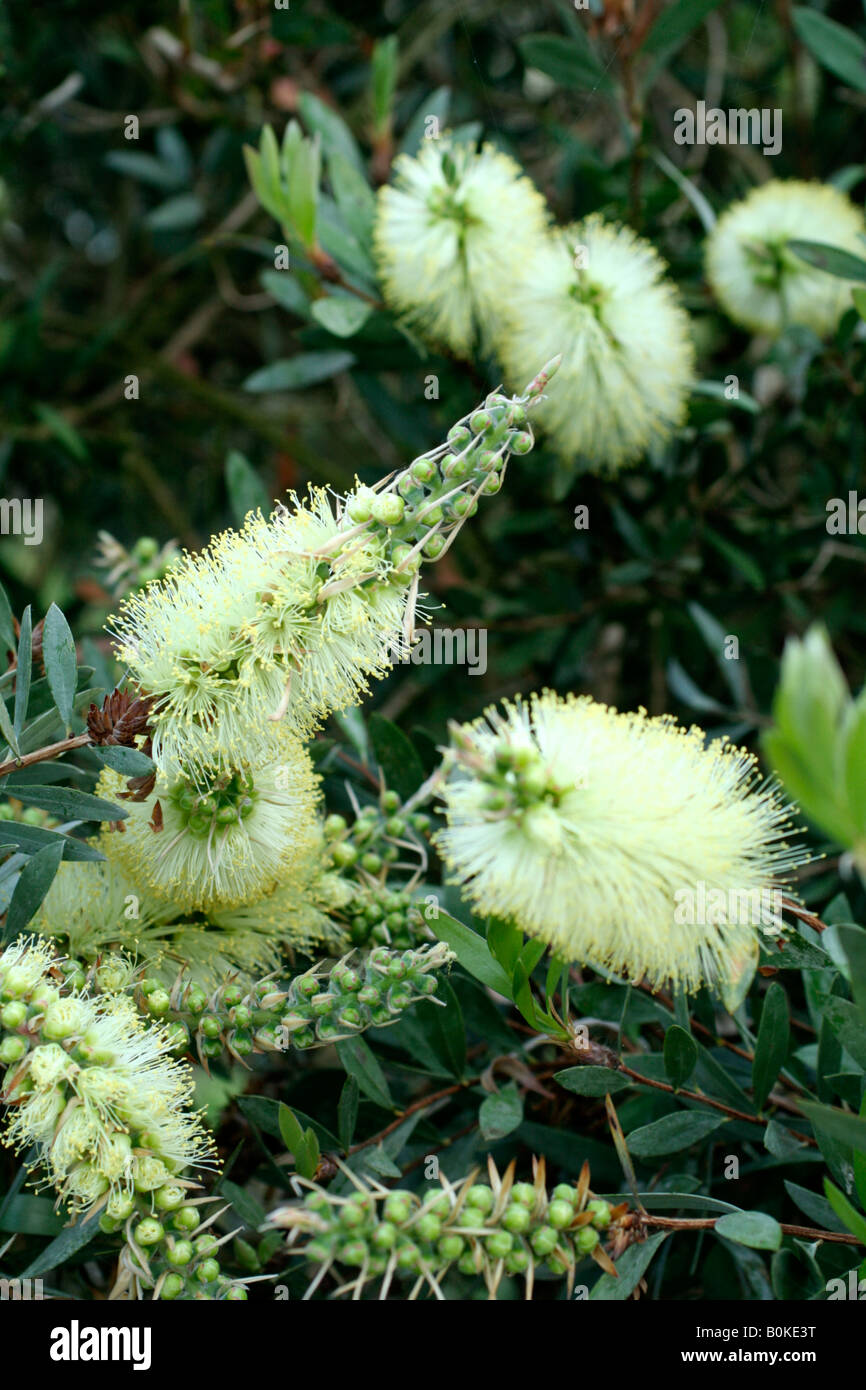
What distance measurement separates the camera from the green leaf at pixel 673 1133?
120 centimetres

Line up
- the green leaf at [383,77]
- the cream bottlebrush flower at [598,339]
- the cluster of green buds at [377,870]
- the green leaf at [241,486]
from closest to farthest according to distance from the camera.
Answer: the cluster of green buds at [377,870] → the cream bottlebrush flower at [598,339] → the green leaf at [241,486] → the green leaf at [383,77]

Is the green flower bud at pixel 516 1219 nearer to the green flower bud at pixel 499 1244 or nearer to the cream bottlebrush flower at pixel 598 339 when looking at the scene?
the green flower bud at pixel 499 1244

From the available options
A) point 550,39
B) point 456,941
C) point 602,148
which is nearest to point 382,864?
point 456,941

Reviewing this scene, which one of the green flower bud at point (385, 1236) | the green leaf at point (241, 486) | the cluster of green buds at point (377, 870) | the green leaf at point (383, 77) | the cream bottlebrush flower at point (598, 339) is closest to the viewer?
the green flower bud at point (385, 1236)

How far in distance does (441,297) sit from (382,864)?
87cm

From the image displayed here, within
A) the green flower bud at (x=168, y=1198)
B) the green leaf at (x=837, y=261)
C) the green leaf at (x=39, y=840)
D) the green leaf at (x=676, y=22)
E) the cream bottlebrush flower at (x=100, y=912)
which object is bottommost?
the green flower bud at (x=168, y=1198)

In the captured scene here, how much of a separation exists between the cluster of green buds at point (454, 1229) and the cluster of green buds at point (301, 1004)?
Answer: 18cm

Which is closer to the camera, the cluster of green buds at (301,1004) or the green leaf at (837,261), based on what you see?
the cluster of green buds at (301,1004)

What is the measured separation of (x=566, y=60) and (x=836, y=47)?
1.59 ft

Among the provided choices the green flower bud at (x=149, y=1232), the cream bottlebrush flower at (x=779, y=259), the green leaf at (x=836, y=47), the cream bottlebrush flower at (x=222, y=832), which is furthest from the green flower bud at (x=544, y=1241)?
the green leaf at (x=836, y=47)

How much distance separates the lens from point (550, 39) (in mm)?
1897

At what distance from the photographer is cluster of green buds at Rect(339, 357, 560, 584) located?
1.10 meters

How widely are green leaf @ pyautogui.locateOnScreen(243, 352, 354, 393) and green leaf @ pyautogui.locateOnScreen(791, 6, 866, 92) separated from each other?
0.99 meters
